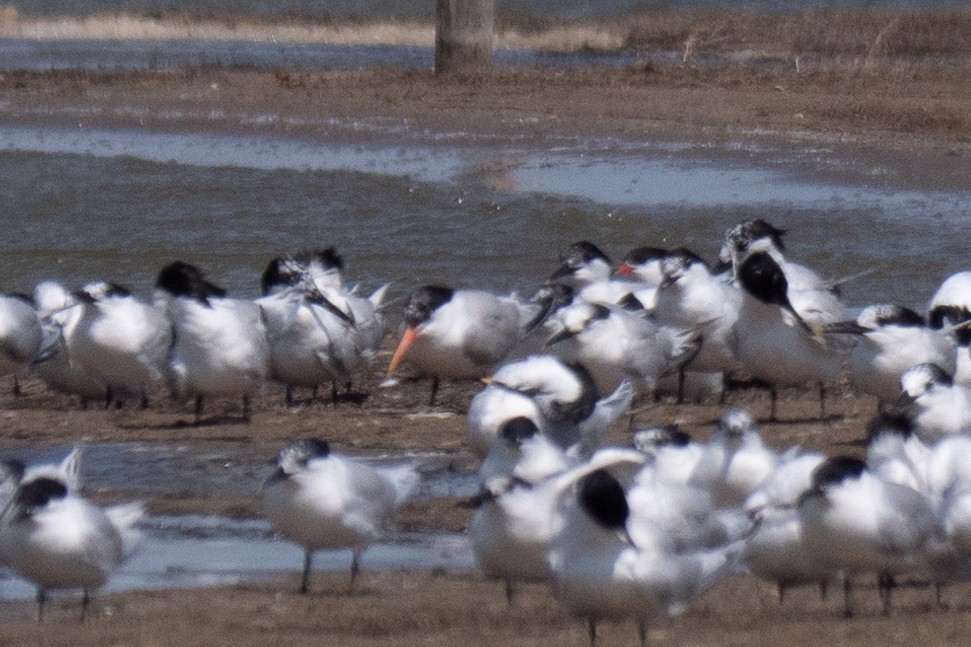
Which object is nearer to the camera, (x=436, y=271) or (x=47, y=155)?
(x=436, y=271)

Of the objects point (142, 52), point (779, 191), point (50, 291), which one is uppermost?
point (142, 52)

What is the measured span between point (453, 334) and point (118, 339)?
1523 millimetres

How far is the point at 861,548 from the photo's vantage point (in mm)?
6047

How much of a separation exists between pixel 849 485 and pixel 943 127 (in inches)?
418

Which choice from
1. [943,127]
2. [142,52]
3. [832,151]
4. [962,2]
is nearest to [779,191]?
[832,151]

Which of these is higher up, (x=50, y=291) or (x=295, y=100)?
(x=295, y=100)

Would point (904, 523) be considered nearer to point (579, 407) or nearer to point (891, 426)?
point (891, 426)

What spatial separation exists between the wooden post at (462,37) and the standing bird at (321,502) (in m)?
14.1

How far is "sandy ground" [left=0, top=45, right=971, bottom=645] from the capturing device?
5.92m

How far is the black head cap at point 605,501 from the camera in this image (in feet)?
18.1

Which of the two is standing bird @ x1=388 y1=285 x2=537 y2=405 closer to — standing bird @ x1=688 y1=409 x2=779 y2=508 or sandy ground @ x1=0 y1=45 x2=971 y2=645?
sandy ground @ x1=0 y1=45 x2=971 y2=645

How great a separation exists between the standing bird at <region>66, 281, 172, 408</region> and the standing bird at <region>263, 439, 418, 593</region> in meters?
2.96

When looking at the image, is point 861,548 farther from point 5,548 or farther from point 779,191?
point 779,191

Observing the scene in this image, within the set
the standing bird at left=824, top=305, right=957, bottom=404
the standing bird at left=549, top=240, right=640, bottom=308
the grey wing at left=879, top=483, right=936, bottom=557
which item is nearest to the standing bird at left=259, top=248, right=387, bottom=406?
the standing bird at left=549, top=240, right=640, bottom=308
